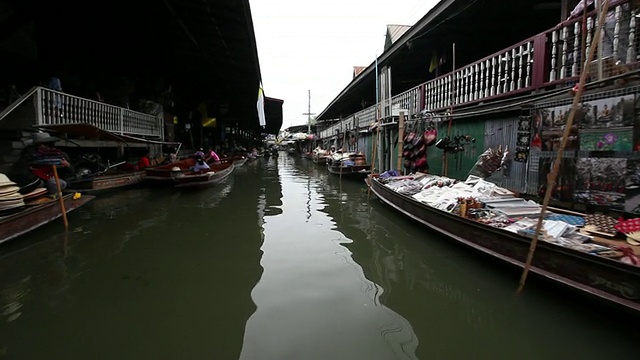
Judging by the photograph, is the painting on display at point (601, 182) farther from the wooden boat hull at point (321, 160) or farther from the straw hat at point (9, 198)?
the wooden boat hull at point (321, 160)

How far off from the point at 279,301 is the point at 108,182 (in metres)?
9.09

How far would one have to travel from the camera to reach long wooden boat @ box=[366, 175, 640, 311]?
2807 mm

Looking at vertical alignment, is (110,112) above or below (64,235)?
above

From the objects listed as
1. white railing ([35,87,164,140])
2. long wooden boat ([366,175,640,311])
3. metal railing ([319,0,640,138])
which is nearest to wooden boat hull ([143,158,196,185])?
white railing ([35,87,164,140])

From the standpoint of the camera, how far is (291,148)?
178ft

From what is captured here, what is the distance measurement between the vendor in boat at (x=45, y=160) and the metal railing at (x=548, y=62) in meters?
8.78

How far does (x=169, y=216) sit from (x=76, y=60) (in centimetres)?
779

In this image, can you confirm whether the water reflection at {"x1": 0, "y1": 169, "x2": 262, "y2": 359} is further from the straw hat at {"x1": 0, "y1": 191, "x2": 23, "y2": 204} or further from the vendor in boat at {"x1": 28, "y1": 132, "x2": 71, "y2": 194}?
the vendor in boat at {"x1": 28, "y1": 132, "x2": 71, "y2": 194}

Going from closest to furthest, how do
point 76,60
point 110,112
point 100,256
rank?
point 100,256
point 110,112
point 76,60

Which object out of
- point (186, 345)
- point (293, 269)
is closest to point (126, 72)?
point (293, 269)

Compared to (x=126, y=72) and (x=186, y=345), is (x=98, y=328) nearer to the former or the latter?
(x=186, y=345)

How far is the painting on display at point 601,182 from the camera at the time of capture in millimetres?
4457

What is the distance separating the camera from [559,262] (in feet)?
11.0

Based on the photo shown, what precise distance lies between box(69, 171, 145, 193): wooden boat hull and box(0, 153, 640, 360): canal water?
3447 mm
